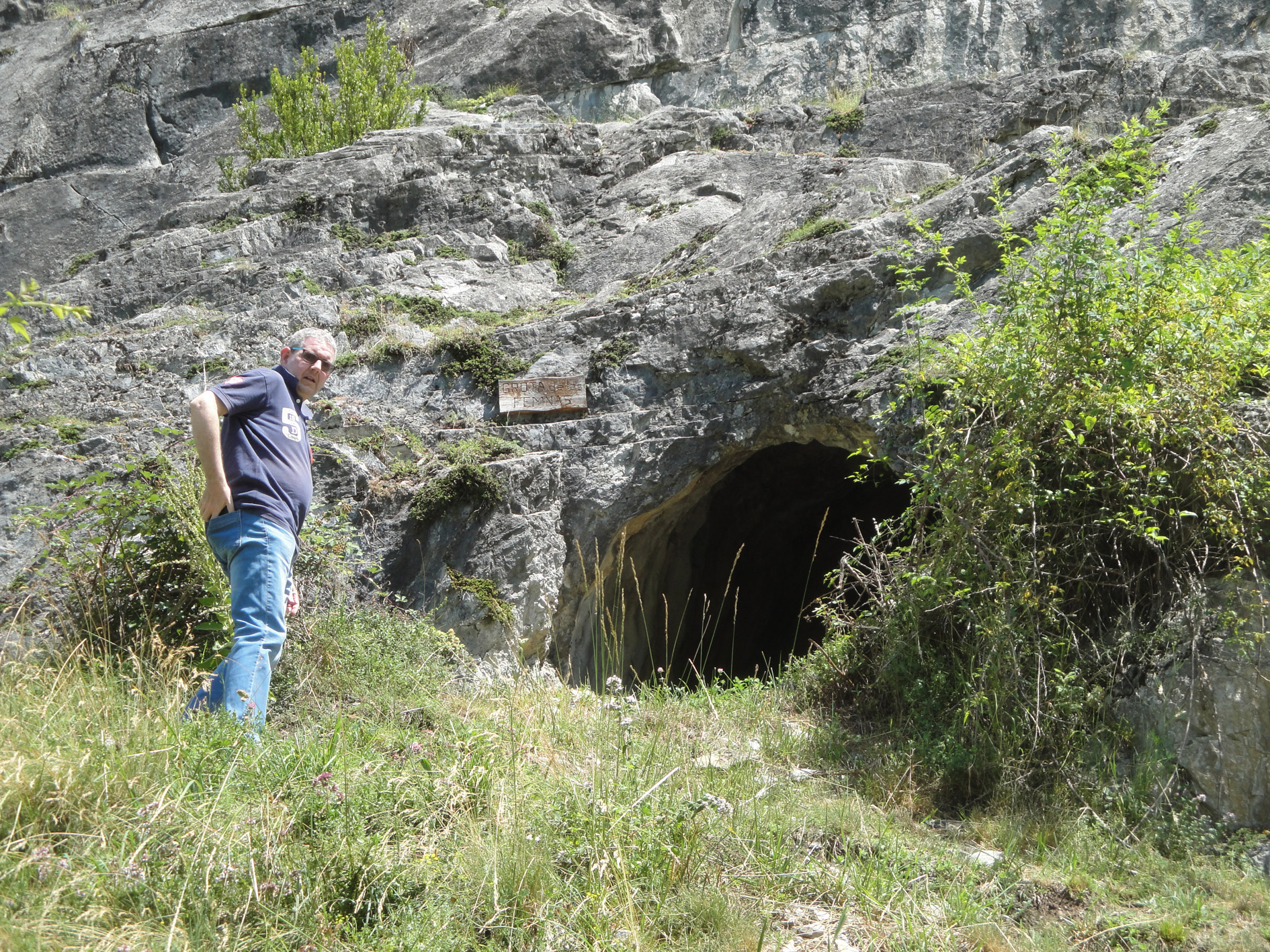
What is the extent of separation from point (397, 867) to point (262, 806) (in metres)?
0.46

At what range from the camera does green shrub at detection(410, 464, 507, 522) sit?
20.4 ft

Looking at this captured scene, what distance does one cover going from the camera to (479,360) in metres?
7.41

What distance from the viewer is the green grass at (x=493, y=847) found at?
259 cm

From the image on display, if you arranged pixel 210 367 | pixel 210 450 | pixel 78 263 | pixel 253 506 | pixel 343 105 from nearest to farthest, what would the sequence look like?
pixel 210 450 < pixel 253 506 < pixel 210 367 < pixel 78 263 < pixel 343 105

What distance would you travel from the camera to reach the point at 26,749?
9.48 ft

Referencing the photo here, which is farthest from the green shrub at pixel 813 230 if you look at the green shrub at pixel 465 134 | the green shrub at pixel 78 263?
the green shrub at pixel 78 263

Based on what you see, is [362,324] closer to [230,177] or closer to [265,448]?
[265,448]

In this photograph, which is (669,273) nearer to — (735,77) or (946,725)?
(946,725)

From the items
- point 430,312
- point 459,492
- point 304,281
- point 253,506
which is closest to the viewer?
point 253,506

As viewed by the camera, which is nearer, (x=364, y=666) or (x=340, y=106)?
(x=364, y=666)

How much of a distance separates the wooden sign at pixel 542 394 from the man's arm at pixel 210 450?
3.58 meters

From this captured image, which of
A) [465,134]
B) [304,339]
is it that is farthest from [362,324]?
[465,134]

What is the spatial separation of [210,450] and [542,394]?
371cm

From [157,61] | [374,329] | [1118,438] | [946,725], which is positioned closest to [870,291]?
[1118,438]
